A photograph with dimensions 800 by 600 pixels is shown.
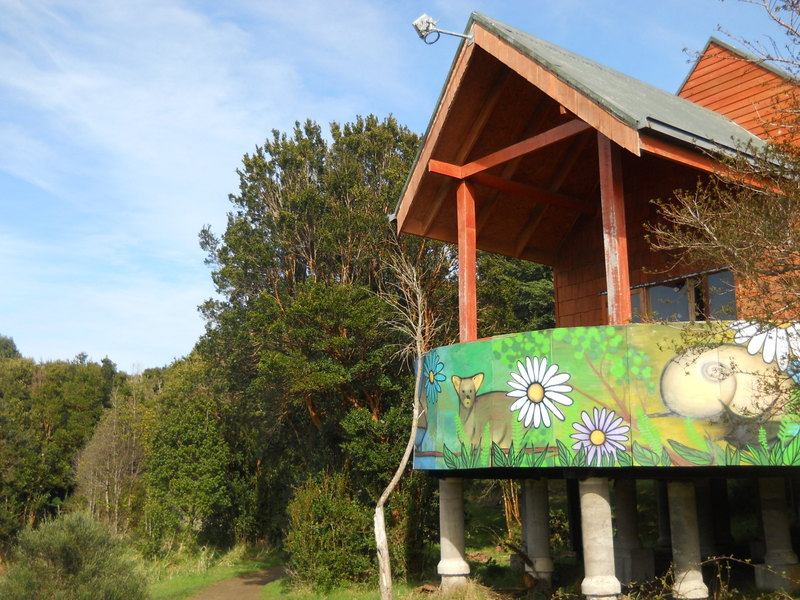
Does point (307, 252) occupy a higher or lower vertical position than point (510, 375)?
higher

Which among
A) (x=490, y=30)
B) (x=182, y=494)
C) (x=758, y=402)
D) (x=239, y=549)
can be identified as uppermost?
(x=490, y=30)

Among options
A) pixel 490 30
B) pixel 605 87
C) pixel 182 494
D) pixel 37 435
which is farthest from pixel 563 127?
pixel 37 435

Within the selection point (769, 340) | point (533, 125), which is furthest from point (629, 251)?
point (769, 340)

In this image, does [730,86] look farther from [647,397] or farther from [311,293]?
[311,293]

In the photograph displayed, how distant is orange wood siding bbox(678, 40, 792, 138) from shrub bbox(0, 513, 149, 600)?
17276 mm

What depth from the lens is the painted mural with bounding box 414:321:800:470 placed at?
1051 cm

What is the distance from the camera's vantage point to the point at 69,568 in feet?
56.8

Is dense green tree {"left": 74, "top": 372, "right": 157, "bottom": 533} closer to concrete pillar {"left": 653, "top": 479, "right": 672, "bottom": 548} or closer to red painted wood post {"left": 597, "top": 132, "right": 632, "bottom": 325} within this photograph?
concrete pillar {"left": 653, "top": 479, "right": 672, "bottom": 548}

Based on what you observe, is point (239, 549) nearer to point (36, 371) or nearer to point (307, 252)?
point (307, 252)

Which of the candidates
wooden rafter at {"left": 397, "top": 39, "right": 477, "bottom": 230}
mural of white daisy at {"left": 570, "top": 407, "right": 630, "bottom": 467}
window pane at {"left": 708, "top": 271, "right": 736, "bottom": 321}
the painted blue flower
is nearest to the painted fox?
the painted blue flower

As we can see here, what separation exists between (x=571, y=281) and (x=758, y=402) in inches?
302

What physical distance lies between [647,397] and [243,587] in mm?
19909

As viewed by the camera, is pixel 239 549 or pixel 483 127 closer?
pixel 483 127

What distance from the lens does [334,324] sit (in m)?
23.3
